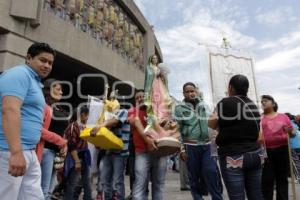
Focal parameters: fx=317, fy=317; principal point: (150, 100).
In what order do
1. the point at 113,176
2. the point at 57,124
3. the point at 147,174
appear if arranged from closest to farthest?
the point at 147,174 → the point at 57,124 → the point at 113,176

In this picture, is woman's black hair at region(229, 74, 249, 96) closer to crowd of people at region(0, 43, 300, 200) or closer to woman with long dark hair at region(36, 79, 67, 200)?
crowd of people at region(0, 43, 300, 200)

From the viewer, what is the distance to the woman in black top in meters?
2.87

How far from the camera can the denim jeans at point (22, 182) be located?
6.86ft

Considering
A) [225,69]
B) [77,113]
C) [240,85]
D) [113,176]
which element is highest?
[225,69]

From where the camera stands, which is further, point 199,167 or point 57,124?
point 199,167

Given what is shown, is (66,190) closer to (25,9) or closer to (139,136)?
(139,136)

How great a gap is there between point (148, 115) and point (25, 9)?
7.18 m

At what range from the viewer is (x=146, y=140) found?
11.9 feet

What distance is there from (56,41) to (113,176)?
298 inches

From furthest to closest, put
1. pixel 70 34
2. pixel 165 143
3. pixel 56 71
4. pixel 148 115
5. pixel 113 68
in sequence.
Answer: pixel 113 68 < pixel 56 71 < pixel 70 34 < pixel 148 115 < pixel 165 143

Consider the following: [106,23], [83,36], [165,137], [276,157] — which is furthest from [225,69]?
[106,23]

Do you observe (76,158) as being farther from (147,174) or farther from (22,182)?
(22,182)

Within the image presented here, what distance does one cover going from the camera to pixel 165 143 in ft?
11.6

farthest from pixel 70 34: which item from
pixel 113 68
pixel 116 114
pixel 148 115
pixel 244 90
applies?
pixel 244 90
